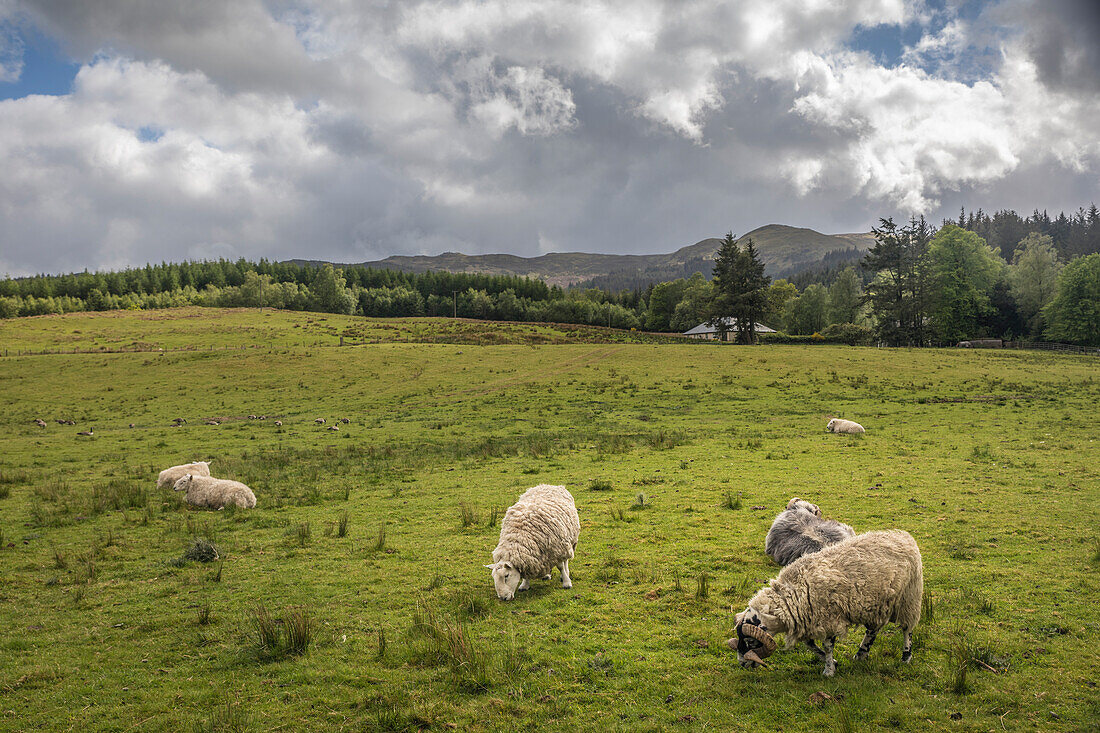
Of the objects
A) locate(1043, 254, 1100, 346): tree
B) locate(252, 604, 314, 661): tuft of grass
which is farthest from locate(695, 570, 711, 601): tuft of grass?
locate(1043, 254, 1100, 346): tree

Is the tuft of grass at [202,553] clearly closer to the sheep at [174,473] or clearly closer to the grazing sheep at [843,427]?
the sheep at [174,473]

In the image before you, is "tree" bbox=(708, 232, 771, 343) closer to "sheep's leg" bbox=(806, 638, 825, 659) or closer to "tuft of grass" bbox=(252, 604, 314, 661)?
"sheep's leg" bbox=(806, 638, 825, 659)

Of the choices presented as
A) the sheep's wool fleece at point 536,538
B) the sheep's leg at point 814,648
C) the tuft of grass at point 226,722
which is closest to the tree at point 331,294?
the sheep's wool fleece at point 536,538

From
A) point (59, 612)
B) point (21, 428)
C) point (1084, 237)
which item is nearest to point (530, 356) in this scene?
point (21, 428)

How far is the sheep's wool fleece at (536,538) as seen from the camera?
9945 millimetres

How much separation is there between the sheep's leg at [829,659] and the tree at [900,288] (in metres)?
87.5

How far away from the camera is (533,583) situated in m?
10.7

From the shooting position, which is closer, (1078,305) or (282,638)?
(282,638)

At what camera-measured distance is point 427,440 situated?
98.3 feet

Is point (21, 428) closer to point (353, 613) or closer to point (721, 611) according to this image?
point (353, 613)

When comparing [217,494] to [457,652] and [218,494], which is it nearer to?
[218,494]

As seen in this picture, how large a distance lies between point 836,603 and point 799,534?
3.70 m

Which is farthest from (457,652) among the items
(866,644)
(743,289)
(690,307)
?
(690,307)

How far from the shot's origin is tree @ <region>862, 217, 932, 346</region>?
80.7m
